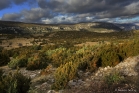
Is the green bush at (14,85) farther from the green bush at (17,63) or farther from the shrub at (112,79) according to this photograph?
the green bush at (17,63)

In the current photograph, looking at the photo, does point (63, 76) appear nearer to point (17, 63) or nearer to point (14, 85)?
point (14, 85)

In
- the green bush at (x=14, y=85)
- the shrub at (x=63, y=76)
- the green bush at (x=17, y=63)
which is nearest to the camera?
the green bush at (x=14, y=85)

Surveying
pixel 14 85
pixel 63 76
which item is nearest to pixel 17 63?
pixel 63 76

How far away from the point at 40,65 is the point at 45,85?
177 inches

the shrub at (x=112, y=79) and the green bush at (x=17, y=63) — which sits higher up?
the shrub at (x=112, y=79)

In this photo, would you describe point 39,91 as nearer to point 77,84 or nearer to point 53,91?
point 53,91

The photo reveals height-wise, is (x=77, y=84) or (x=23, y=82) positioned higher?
(x=23, y=82)

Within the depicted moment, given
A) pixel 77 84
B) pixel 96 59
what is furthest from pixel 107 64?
pixel 77 84

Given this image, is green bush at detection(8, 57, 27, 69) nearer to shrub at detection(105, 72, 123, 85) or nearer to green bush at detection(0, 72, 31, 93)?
green bush at detection(0, 72, 31, 93)

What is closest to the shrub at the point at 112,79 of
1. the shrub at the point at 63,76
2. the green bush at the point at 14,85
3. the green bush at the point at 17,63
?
the shrub at the point at 63,76

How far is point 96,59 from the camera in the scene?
10602 mm

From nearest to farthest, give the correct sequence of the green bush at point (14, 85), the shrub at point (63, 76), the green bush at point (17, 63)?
the green bush at point (14, 85) < the shrub at point (63, 76) < the green bush at point (17, 63)

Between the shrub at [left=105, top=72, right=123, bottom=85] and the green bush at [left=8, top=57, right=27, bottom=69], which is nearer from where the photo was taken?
the shrub at [left=105, top=72, right=123, bottom=85]

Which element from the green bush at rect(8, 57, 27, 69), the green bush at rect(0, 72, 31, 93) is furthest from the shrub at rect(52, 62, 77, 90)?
the green bush at rect(8, 57, 27, 69)
